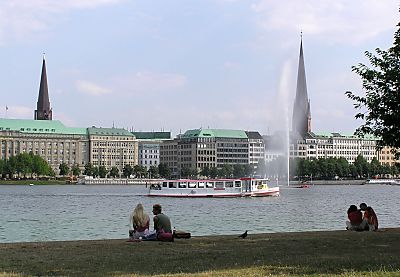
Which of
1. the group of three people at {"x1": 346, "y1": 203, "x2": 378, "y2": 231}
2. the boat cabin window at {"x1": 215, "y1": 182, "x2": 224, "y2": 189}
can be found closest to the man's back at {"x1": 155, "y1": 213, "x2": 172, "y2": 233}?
the group of three people at {"x1": 346, "y1": 203, "x2": 378, "y2": 231}

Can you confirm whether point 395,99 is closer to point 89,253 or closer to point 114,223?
point 89,253

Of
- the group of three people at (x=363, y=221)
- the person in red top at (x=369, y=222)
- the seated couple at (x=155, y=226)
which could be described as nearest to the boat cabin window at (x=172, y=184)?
the group of three people at (x=363, y=221)

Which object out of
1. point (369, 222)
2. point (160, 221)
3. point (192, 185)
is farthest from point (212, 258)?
point (192, 185)

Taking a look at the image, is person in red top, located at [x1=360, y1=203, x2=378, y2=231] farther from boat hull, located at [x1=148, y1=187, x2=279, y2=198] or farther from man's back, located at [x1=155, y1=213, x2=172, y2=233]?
boat hull, located at [x1=148, y1=187, x2=279, y2=198]

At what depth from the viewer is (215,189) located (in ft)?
356

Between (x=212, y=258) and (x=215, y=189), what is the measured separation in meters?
89.9

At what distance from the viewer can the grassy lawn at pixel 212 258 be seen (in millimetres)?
16141

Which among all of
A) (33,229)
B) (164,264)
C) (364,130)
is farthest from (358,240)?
(33,229)

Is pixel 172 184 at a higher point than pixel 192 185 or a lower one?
higher

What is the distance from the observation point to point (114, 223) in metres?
50.2

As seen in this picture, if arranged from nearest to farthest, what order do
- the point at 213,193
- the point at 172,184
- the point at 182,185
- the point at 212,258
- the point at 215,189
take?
the point at 212,258
the point at 213,193
the point at 215,189
the point at 182,185
the point at 172,184

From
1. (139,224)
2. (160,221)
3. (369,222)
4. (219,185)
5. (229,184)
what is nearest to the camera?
(160,221)

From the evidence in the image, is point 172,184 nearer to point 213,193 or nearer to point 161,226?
point 213,193

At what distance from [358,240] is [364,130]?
358 centimetres
